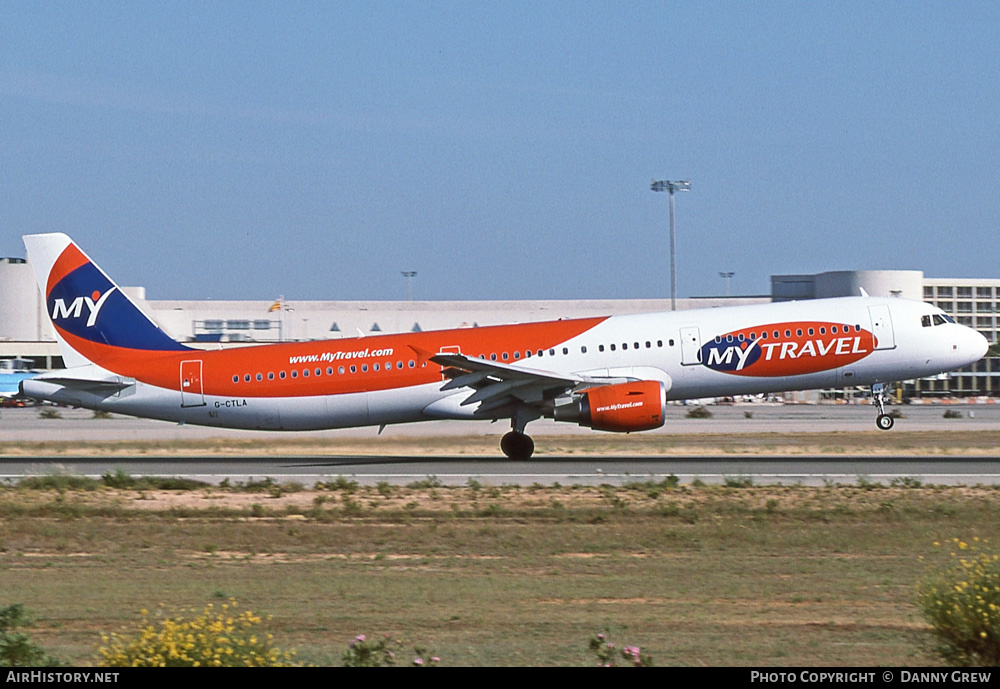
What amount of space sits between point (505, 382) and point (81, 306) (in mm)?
12415

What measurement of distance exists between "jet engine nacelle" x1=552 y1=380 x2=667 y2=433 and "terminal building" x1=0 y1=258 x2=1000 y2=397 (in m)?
62.9

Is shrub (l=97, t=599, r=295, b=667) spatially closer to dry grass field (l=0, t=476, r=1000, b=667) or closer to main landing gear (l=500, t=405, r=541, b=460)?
dry grass field (l=0, t=476, r=1000, b=667)

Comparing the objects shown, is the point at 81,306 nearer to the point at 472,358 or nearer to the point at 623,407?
the point at 472,358

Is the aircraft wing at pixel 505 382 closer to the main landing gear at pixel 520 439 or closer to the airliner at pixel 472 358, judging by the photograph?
the airliner at pixel 472 358

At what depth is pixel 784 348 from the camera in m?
32.4

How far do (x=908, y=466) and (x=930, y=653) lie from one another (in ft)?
69.7

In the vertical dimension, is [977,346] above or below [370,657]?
above

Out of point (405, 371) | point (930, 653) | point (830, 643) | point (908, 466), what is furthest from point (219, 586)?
point (908, 466)

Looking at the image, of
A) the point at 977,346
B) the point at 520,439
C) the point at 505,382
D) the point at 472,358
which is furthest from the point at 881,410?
the point at 472,358

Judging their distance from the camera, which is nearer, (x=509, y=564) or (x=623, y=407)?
(x=509, y=564)

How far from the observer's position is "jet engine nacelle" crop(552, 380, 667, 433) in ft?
102

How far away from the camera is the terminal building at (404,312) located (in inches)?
3895

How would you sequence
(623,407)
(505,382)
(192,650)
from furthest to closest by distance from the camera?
1. (505,382)
2. (623,407)
3. (192,650)

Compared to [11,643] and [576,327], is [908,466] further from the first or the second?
[11,643]
